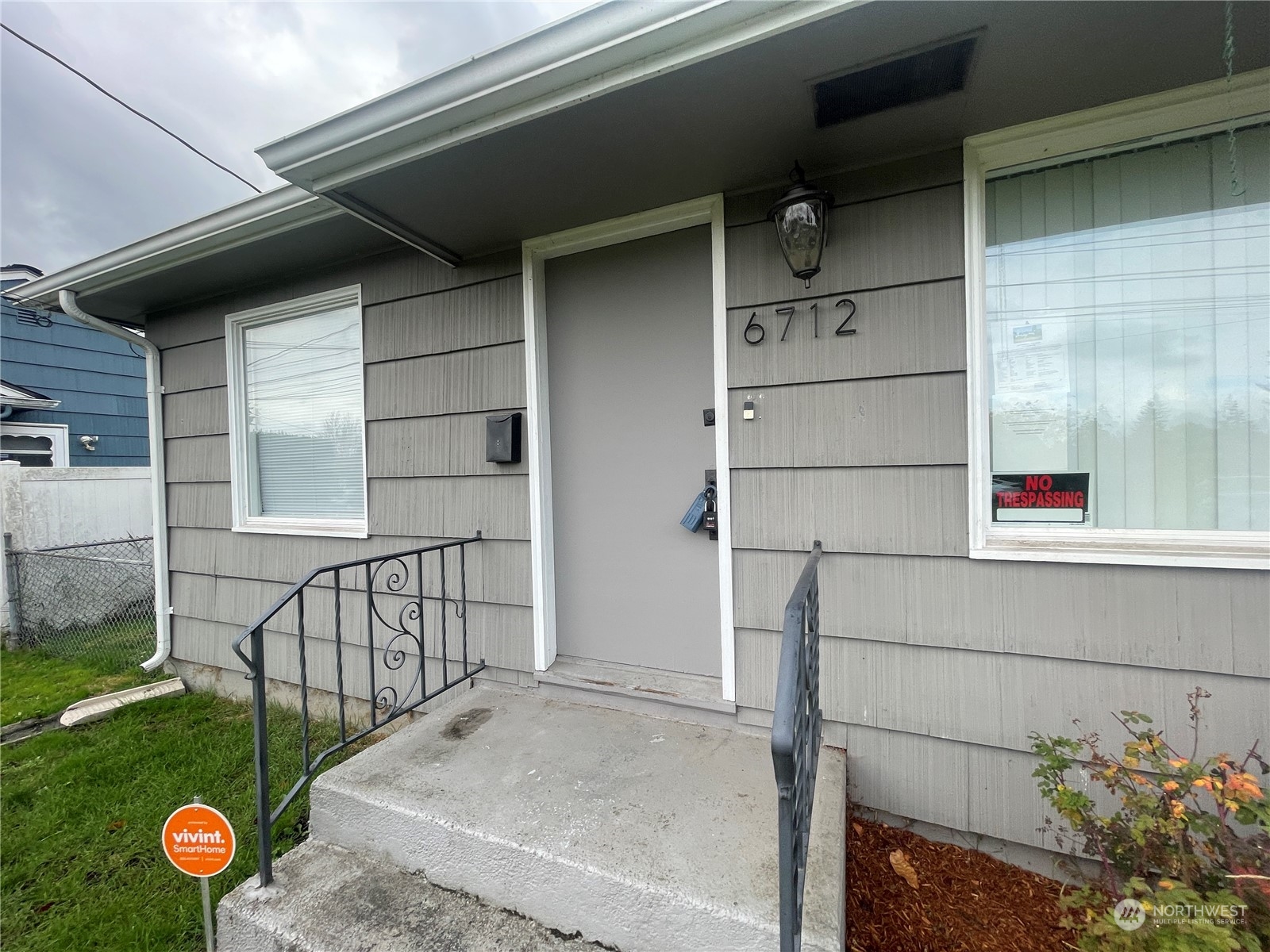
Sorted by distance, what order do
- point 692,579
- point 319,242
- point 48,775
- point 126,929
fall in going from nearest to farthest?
point 126,929
point 692,579
point 48,775
point 319,242

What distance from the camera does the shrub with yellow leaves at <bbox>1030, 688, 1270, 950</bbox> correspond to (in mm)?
1015

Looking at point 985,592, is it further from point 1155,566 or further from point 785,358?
point 785,358

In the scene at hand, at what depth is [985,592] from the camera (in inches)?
63.3

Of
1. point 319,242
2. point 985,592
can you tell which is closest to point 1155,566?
point 985,592

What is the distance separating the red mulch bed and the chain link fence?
527 centimetres

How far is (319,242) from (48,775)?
9.29 ft

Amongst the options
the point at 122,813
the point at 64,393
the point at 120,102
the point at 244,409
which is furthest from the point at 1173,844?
the point at 64,393

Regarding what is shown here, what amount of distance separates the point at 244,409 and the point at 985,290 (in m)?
3.93

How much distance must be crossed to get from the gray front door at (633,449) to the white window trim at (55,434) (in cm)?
777

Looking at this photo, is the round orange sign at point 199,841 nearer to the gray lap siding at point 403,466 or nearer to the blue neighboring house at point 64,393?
the gray lap siding at point 403,466

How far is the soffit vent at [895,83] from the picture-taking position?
1.31 metres

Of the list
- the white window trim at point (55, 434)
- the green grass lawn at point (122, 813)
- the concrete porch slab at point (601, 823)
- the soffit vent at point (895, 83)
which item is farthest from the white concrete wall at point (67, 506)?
the soffit vent at point (895, 83)

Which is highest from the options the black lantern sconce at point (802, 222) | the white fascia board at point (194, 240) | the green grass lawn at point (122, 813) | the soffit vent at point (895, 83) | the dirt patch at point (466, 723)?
the white fascia board at point (194, 240)

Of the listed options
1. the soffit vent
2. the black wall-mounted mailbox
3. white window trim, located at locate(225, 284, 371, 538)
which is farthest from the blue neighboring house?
the soffit vent
